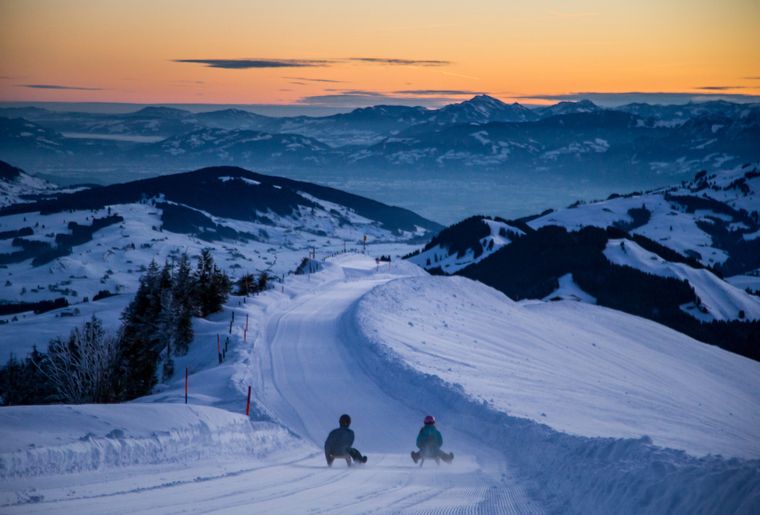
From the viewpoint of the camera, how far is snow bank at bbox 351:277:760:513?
41.3ft

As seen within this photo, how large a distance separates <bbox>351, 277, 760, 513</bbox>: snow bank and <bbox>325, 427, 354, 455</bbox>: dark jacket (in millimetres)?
4150

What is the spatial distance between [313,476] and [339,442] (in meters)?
1.35

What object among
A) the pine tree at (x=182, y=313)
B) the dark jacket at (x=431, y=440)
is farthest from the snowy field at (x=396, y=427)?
the pine tree at (x=182, y=313)

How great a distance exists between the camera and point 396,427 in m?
21.2

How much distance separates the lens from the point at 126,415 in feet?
50.2

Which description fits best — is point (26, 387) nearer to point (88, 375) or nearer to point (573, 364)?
point (88, 375)

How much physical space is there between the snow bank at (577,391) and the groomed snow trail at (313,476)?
3.10 feet

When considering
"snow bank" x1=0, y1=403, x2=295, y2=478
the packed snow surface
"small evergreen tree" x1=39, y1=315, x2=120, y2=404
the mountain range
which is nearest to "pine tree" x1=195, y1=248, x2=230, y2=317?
"small evergreen tree" x1=39, y1=315, x2=120, y2=404

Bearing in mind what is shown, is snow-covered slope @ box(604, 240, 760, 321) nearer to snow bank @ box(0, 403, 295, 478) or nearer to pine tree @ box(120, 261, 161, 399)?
pine tree @ box(120, 261, 161, 399)

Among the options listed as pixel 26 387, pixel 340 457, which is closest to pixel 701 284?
pixel 26 387

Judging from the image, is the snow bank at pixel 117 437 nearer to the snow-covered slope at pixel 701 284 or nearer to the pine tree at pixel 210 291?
the pine tree at pixel 210 291

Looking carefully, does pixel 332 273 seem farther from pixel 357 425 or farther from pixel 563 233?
pixel 563 233

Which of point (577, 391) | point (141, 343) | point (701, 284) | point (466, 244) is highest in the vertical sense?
point (577, 391)

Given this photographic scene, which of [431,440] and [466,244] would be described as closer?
[431,440]
